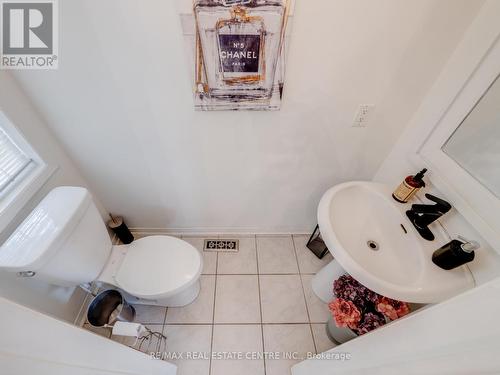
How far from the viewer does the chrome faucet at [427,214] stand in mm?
864

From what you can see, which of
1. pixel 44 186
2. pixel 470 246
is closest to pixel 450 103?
pixel 470 246

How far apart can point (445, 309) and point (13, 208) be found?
148 centimetres

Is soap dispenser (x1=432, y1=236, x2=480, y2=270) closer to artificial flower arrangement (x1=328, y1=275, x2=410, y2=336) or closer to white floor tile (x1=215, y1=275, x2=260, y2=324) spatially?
artificial flower arrangement (x1=328, y1=275, x2=410, y2=336)

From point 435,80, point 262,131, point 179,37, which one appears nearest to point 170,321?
point 262,131

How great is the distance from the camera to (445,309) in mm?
451

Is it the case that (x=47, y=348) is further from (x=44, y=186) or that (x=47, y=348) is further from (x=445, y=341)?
(x=44, y=186)

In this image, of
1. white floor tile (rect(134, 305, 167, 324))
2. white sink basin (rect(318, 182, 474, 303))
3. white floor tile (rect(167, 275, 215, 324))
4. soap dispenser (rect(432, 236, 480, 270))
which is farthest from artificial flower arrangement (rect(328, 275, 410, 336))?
white floor tile (rect(134, 305, 167, 324))

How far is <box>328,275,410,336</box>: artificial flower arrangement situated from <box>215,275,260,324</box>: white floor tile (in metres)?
0.58

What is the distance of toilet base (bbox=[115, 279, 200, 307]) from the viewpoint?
1307 mm

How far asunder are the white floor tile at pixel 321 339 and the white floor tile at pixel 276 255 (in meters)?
0.36

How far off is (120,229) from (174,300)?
2.15 ft

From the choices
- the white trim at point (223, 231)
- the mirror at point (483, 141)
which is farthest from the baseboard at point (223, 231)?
the mirror at point (483, 141)

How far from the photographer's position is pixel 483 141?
0.79m

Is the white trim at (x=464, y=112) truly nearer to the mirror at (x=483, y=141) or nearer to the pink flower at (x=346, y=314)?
the mirror at (x=483, y=141)
